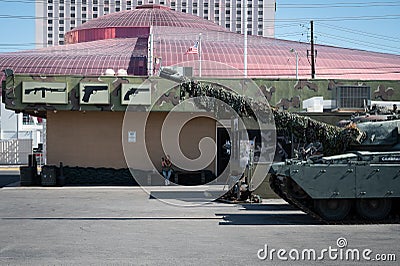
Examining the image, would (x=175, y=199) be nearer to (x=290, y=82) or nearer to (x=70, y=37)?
(x=290, y=82)

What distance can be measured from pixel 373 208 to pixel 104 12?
5572 inches

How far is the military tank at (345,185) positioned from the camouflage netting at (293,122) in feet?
1.95

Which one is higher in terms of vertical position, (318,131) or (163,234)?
(318,131)

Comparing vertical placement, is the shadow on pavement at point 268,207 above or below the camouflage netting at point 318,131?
below

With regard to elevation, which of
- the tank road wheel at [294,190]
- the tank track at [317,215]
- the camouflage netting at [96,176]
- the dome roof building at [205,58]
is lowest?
the camouflage netting at [96,176]

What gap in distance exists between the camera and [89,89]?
25.8m

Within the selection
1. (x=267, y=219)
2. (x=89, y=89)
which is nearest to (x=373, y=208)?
(x=267, y=219)

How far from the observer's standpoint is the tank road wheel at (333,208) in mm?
15555

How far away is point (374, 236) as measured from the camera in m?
13.4

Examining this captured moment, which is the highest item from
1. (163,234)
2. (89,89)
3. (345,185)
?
(89,89)

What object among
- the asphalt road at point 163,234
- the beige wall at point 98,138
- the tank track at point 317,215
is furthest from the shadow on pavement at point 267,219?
the beige wall at point 98,138

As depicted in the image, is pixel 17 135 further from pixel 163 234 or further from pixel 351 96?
pixel 163 234

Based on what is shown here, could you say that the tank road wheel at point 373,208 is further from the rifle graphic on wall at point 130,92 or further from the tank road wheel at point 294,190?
the rifle graphic on wall at point 130,92

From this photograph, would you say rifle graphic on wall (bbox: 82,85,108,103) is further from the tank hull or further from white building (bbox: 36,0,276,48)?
white building (bbox: 36,0,276,48)
